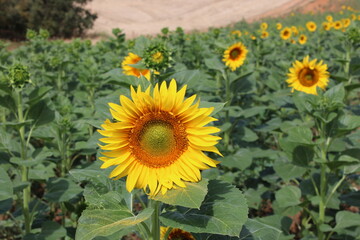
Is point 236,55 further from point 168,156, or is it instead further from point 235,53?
point 168,156

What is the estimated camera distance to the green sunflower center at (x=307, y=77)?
152 inches

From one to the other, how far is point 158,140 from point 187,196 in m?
0.23

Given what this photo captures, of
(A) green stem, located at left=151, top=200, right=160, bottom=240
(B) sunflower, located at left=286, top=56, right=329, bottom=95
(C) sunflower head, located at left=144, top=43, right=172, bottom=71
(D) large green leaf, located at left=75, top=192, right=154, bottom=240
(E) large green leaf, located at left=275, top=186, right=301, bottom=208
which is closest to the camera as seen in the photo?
(D) large green leaf, located at left=75, top=192, right=154, bottom=240

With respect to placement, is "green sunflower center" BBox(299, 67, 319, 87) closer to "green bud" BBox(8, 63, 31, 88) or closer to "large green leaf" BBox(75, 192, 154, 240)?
"green bud" BBox(8, 63, 31, 88)

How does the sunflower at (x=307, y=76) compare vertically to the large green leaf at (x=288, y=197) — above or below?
above

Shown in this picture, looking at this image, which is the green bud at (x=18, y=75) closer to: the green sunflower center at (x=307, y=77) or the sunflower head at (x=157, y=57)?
the sunflower head at (x=157, y=57)

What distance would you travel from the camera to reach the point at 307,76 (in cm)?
391

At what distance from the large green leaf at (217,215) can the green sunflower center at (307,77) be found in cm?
279

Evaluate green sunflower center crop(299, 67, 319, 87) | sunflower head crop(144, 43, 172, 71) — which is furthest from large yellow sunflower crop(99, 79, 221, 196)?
green sunflower center crop(299, 67, 319, 87)

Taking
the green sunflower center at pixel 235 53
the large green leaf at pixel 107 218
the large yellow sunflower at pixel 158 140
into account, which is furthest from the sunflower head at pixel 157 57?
the green sunflower center at pixel 235 53

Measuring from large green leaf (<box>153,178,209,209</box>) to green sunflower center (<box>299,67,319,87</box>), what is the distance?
291cm

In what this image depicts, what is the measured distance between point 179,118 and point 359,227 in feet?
6.33

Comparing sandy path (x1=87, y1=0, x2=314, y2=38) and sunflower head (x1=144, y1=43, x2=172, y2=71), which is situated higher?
sandy path (x1=87, y1=0, x2=314, y2=38)

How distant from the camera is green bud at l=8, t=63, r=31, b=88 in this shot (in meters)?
2.21
